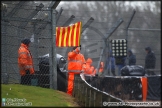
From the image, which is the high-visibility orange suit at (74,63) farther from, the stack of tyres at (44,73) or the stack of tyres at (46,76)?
the stack of tyres at (44,73)

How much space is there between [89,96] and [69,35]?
4.30 m

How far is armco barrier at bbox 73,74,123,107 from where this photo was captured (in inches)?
292

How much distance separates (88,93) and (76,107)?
48cm

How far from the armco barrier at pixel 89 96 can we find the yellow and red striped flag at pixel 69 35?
1542mm

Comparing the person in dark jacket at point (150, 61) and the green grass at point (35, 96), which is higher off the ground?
the person in dark jacket at point (150, 61)

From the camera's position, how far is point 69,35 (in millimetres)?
12789

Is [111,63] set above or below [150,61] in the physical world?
below

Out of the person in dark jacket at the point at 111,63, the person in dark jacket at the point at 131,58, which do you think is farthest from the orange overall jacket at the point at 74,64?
the person in dark jacket at the point at 111,63

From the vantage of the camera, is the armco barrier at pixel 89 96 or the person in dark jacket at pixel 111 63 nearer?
the armco barrier at pixel 89 96

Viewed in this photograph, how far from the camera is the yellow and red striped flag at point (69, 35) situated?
41.2 ft

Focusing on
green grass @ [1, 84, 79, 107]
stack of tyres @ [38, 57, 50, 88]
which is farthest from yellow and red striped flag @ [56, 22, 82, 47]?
green grass @ [1, 84, 79, 107]

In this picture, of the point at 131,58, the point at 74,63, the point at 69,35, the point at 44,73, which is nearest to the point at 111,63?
the point at 131,58

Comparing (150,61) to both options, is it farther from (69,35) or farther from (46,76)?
(46,76)

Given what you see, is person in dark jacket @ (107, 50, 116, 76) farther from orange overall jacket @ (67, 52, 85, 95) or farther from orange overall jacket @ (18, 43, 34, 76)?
orange overall jacket @ (18, 43, 34, 76)
